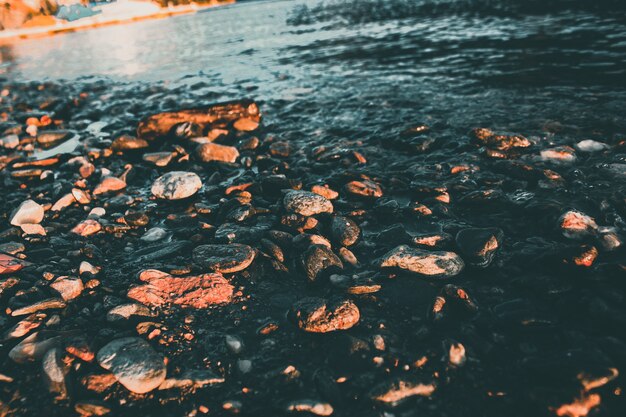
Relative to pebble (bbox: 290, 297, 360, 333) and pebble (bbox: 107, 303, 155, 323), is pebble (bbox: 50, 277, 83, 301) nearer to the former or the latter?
pebble (bbox: 107, 303, 155, 323)

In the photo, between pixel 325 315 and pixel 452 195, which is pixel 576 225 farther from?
pixel 325 315

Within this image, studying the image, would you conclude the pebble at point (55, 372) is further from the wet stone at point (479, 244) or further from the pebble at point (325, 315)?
the wet stone at point (479, 244)

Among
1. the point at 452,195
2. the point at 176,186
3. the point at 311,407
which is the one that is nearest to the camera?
the point at 311,407

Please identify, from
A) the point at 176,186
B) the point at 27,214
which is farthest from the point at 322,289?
the point at 27,214

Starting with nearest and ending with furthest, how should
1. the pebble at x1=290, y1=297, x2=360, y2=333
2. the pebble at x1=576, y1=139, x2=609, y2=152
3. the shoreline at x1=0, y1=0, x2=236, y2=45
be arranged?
the pebble at x1=290, y1=297, x2=360, y2=333
the pebble at x1=576, y1=139, x2=609, y2=152
the shoreline at x1=0, y1=0, x2=236, y2=45

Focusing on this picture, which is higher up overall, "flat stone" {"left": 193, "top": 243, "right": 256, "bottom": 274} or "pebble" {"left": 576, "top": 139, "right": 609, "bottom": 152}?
→ "pebble" {"left": 576, "top": 139, "right": 609, "bottom": 152}

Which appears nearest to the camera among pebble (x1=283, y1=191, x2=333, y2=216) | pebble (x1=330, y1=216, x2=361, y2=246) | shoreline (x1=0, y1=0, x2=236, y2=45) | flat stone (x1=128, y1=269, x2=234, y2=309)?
flat stone (x1=128, y1=269, x2=234, y2=309)

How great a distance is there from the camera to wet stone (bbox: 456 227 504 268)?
284 centimetres

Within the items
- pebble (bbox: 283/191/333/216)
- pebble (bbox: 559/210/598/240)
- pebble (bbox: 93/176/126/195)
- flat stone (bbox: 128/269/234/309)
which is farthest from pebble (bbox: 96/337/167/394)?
pebble (bbox: 559/210/598/240)

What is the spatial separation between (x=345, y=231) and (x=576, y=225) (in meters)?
1.98

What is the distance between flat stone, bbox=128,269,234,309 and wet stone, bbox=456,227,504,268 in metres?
1.99

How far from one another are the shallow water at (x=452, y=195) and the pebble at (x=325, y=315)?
73 millimetres

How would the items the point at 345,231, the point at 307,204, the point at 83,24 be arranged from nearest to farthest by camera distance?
the point at 345,231 → the point at 307,204 → the point at 83,24

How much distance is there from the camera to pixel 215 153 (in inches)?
213
